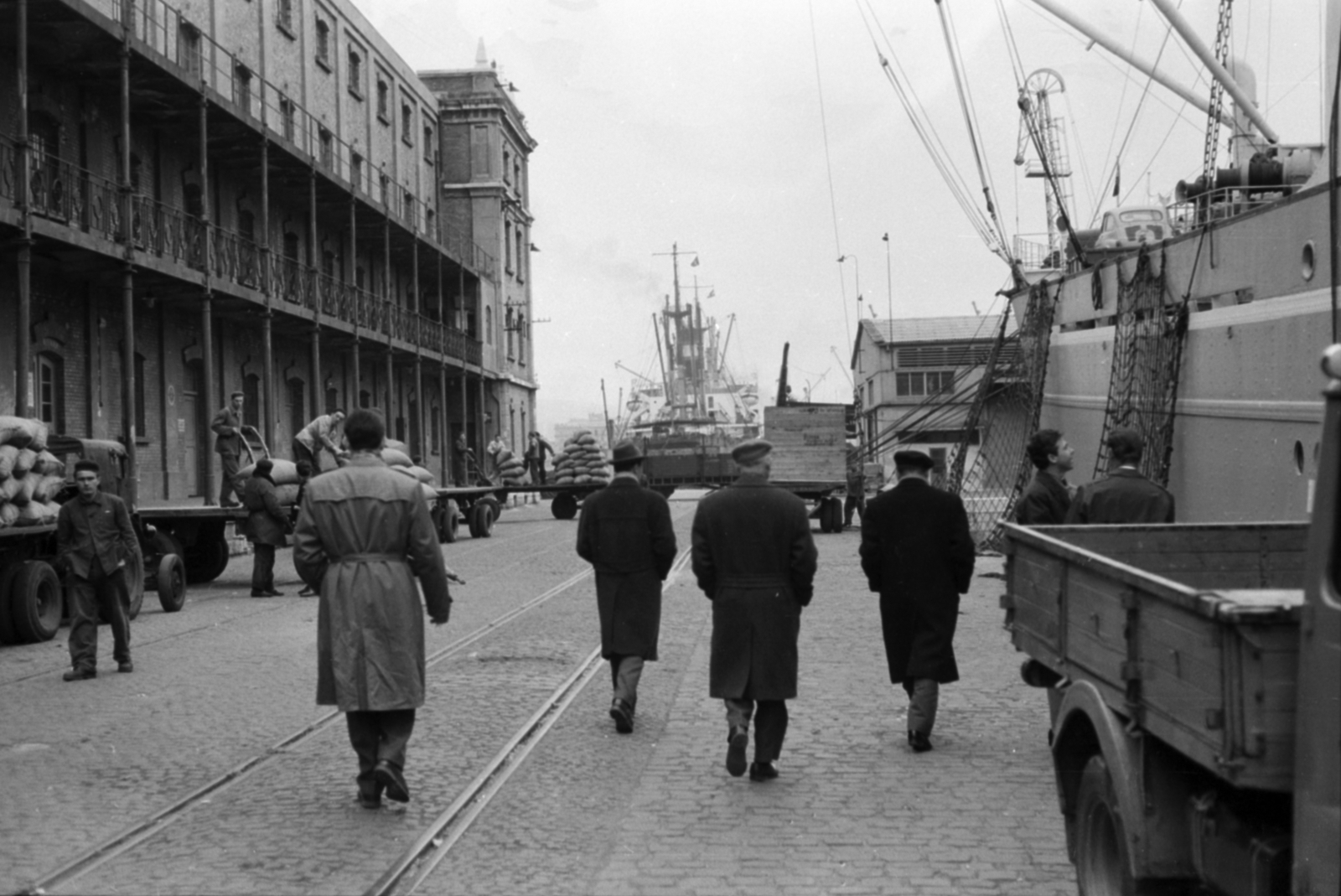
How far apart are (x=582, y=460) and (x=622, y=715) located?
27148 millimetres

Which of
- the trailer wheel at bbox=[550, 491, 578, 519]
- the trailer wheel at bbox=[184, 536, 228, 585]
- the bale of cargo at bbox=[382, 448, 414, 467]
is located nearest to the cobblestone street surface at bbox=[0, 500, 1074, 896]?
the bale of cargo at bbox=[382, 448, 414, 467]

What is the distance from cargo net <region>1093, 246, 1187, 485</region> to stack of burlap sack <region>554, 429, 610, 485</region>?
16.3 m

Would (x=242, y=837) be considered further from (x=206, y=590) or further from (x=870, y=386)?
(x=870, y=386)

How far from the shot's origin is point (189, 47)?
94.1 ft

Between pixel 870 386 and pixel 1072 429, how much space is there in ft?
89.1

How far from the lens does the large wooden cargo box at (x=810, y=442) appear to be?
30812 mm

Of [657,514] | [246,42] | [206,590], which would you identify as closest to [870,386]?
[246,42]

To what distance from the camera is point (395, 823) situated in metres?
6.37

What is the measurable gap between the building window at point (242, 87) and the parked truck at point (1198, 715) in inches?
1106

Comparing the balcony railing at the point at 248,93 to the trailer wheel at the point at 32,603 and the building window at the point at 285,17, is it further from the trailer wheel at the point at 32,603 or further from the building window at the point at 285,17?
the trailer wheel at the point at 32,603

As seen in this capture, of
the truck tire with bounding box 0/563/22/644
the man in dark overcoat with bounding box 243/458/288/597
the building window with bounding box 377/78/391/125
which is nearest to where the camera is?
the truck tire with bounding box 0/563/22/644

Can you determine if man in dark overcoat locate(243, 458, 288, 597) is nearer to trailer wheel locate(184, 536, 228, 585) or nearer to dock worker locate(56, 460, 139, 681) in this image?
trailer wheel locate(184, 536, 228, 585)

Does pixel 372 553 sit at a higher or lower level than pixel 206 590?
higher

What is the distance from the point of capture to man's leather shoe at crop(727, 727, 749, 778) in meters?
7.21
